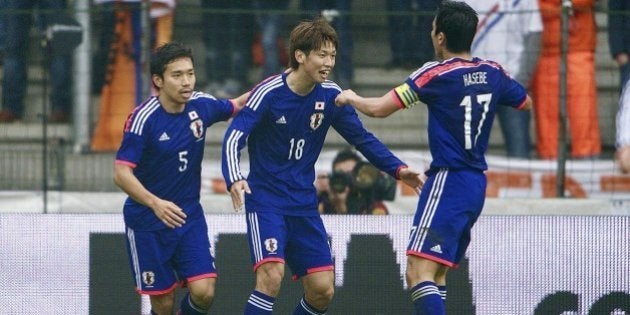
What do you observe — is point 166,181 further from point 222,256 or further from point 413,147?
point 413,147

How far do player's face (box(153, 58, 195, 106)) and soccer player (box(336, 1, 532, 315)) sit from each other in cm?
105

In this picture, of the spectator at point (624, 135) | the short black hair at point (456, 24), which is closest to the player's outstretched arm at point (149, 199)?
the short black hair at point (456, 24)

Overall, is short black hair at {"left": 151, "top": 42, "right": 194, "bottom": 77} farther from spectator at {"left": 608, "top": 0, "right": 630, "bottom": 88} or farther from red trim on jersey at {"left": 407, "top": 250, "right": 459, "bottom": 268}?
spectator at {"left": 608, "top": 0, "right": 630, "bottom": 88}

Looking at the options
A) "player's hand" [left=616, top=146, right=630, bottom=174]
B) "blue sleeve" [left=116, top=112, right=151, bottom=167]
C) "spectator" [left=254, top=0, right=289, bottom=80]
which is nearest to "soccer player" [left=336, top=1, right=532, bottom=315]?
"blue sleeve" [left=116, top=112, right=151, bottom=167]

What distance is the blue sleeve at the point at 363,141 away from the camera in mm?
9469

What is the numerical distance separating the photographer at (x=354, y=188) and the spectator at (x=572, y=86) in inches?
53.9

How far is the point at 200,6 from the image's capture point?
1252 centimetres

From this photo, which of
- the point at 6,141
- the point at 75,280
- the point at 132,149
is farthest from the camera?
the point at 6,141

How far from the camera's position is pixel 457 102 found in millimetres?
8789

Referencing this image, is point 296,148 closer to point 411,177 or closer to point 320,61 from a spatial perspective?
point 320,61

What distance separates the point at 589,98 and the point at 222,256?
3.46 meters

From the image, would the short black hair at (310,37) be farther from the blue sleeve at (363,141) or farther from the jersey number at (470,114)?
the jersey number at (470,114)

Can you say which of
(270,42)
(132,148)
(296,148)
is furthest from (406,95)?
(270,42)

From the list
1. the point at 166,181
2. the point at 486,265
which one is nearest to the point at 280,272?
the point at 166,181
